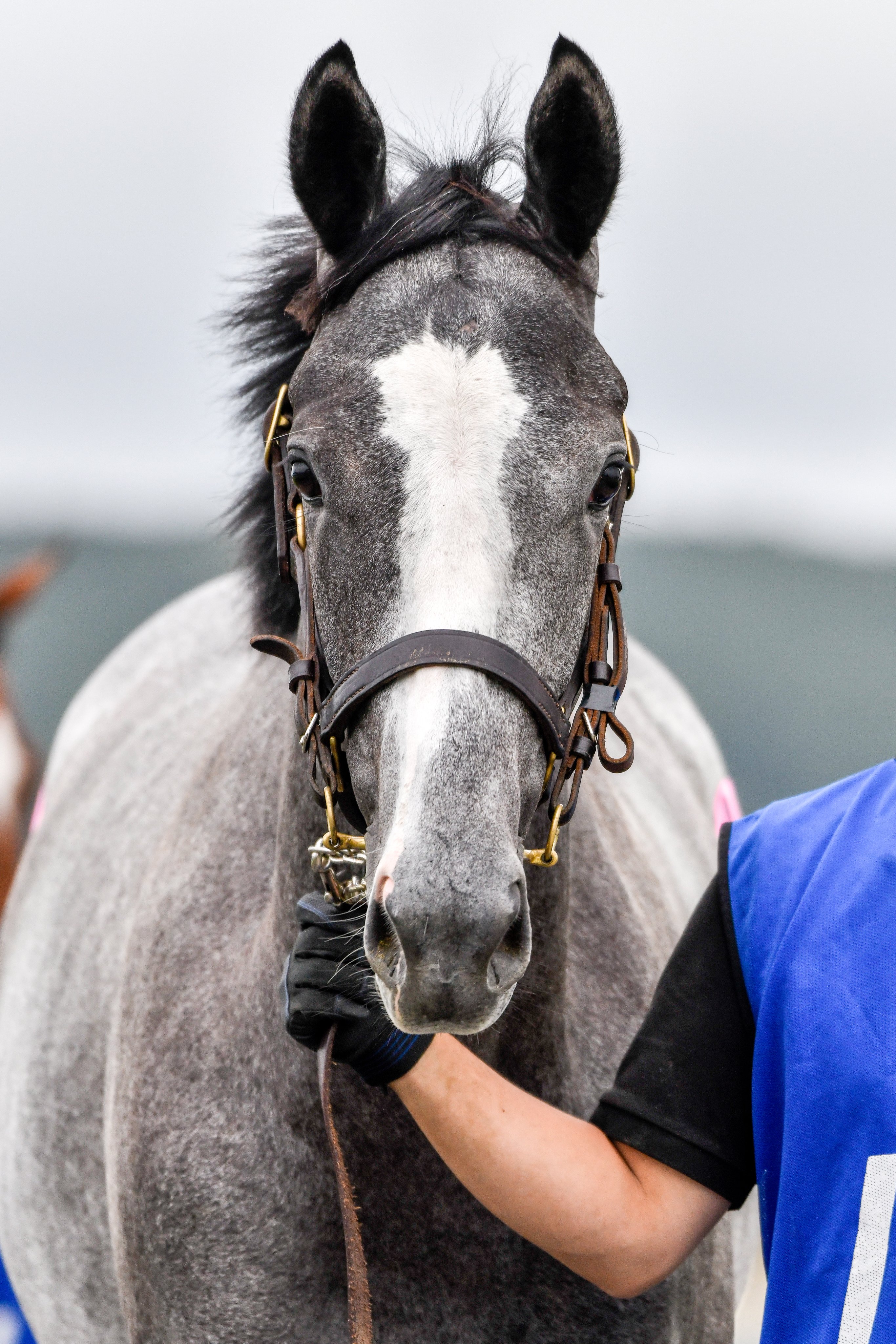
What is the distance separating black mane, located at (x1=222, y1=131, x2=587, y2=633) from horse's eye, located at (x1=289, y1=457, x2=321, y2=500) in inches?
11.9

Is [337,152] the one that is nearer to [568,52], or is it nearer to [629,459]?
[568,52]

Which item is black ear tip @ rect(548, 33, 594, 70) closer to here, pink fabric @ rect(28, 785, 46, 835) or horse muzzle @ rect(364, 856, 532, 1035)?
horse muzzle @ rect(364, 856, 532, 1035)

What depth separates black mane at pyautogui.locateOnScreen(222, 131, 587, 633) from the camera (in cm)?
198

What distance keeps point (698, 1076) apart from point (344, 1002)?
0.57m

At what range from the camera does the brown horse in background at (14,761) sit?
230 inches

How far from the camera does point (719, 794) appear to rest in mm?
4523

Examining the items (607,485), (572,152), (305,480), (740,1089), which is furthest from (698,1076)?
(572,152)

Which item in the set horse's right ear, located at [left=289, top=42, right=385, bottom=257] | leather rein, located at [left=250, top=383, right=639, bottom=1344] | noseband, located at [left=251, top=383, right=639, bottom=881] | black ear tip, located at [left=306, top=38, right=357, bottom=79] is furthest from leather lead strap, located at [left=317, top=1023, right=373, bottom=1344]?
black ear tip, located at [left=306, top=38, right=357, bottom=79]

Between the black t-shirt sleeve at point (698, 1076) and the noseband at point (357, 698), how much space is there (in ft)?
0.97

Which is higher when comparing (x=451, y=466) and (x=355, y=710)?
(x=451, y=466)

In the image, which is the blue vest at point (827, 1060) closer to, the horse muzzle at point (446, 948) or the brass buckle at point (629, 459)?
the horse muzzle at point (446, 948)

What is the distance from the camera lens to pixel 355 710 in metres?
1.75

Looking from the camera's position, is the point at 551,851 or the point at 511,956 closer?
the point at 511,956

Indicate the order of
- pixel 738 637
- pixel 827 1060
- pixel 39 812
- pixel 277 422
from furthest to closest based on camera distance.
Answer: pixel 738 637
pixel 39 812
pixel 277 422
pixel 827 1060
